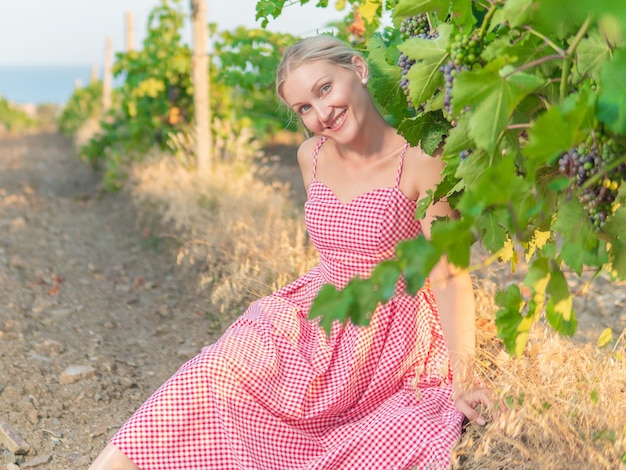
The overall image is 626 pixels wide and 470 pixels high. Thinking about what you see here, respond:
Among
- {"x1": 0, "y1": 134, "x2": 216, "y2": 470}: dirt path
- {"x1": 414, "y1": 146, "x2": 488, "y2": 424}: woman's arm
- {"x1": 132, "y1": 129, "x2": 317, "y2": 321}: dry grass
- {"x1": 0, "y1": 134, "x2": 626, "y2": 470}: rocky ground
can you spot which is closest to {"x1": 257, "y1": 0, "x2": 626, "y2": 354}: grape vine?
{"x1": 414, "y1": 146, "x2": 488, "y2": 424}: woman's arm

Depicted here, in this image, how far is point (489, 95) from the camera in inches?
54.8

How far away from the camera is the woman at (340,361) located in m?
2.36

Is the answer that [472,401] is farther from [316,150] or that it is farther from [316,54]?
[316,54]

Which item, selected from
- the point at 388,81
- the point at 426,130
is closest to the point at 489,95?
the point at 426,130

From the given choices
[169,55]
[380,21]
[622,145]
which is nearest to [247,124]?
[169,55]

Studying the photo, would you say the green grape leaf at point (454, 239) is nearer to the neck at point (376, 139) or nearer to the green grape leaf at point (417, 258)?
the green grape leaf at point (417, 258)

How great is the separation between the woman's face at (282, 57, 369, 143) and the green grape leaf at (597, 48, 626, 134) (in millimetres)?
1333

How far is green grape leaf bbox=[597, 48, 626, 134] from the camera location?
125 cm

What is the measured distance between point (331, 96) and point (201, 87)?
4.57 metres

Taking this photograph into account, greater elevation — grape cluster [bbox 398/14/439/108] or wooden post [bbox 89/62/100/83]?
grape cluster [bbox 398/14/439/108]

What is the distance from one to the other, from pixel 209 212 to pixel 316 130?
124 inches

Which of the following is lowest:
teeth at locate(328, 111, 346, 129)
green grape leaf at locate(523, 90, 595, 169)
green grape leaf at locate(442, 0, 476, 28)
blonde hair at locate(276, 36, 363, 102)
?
teeth at locate(328, 111, 346, 129)

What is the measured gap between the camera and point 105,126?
9.05 meters

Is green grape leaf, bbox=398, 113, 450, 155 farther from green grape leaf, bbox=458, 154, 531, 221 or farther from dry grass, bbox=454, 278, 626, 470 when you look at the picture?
green grape leaf, bbox=458, 154, 531, 221
